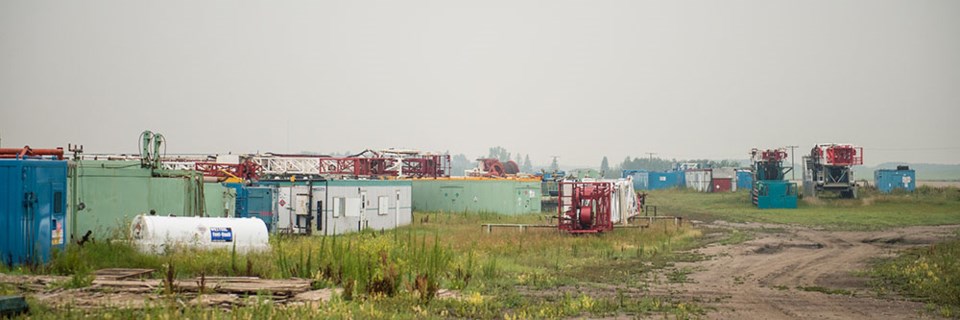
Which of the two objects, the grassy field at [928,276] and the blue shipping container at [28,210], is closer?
the grassy field at [928,276]

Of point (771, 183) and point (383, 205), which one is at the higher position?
point (771, 183)

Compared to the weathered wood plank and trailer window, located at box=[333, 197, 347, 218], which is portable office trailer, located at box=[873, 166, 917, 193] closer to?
trailer window, located at box=[333, 197, 347, 218]

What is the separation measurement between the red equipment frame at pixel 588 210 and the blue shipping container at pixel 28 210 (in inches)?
757

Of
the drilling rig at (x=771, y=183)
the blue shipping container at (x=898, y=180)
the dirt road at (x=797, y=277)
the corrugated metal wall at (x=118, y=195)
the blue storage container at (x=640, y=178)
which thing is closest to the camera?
the dirt road at (x=797, y=277)

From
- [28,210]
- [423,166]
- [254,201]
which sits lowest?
[254,201]

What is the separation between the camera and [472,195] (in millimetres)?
47812

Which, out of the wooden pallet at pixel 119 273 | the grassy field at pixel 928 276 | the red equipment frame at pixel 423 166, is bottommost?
the grassy field at pixel 928 276

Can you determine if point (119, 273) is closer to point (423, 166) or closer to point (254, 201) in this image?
point (254, 201)

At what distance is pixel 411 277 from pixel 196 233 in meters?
6.33

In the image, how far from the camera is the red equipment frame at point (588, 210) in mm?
32688

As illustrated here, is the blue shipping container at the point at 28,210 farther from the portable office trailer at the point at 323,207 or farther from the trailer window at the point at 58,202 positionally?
the portable office trailer at the point at 323,207

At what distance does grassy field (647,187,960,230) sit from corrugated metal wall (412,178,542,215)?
10.9 meters

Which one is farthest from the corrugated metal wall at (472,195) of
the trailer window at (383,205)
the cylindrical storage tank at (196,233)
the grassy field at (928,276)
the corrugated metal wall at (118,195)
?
the cylindrical storage tank at (196,233)

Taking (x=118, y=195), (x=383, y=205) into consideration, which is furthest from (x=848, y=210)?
(x=118, y=195)
